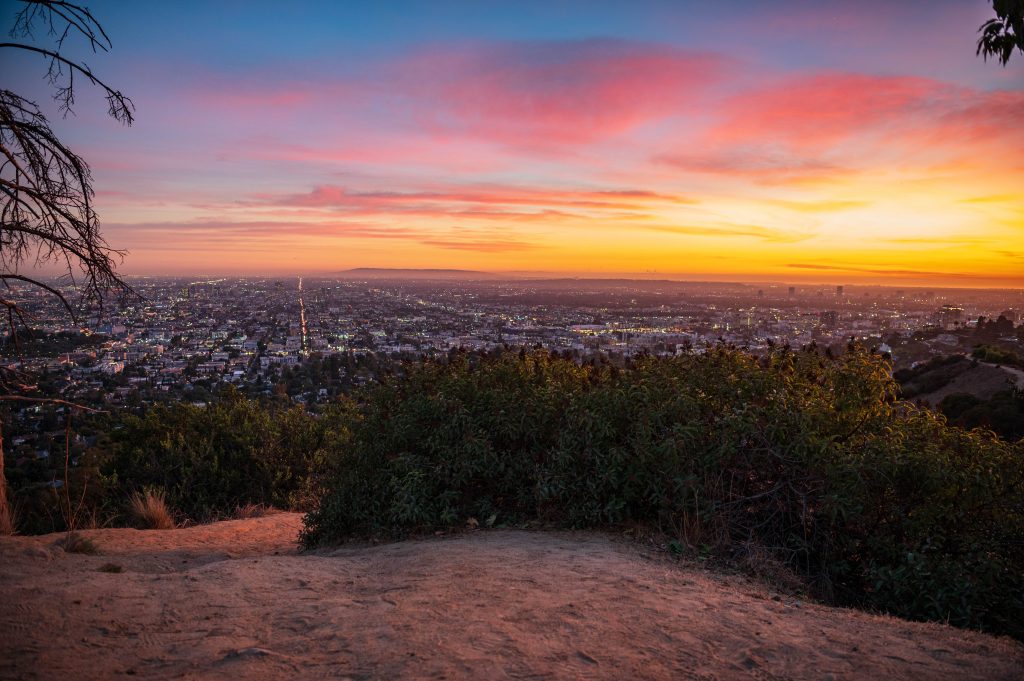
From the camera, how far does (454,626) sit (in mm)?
3707

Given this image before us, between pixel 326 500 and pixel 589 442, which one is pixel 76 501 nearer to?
pixel 326 500

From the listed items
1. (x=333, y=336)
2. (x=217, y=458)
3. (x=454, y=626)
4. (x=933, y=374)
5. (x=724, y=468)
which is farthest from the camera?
(x=333, y=336)

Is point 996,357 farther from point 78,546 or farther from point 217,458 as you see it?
point 78,546

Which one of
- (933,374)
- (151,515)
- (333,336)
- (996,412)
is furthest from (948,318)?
(151,515)

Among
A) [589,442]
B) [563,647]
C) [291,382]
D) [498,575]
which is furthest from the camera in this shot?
[291,382]

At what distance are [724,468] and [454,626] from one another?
140 inches

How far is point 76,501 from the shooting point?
9273mm

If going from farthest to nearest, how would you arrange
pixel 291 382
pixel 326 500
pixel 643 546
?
pixel 291 382 < pixel 326 500 < pixel 643 546

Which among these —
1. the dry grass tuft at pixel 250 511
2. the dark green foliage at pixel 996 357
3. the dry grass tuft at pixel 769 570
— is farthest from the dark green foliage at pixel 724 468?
the dark green foliage at pixel 996 357

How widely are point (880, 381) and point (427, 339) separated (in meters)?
41.9

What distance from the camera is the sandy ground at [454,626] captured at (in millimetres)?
3176

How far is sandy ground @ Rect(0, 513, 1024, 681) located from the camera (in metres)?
3.18

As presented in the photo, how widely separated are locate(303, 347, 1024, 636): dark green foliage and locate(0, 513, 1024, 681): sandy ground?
952 mm

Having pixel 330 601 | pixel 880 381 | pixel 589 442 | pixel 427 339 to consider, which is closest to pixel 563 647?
pixel 330 601
